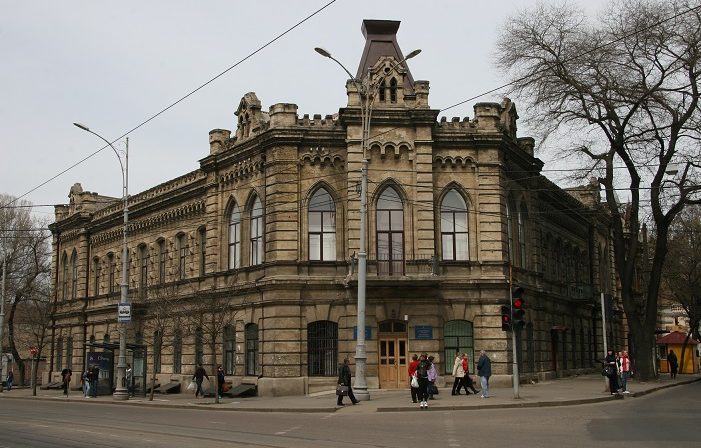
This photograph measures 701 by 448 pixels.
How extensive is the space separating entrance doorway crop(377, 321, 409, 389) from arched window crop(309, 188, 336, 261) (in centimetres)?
368

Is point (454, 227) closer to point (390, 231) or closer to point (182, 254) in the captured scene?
point (390, 231)

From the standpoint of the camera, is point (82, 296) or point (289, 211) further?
point (82, 296)

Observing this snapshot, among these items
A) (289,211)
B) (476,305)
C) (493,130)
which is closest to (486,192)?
(493,130)

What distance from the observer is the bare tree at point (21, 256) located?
57906 mm

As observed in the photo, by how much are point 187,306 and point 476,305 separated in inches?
536

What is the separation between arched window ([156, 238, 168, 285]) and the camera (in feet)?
143

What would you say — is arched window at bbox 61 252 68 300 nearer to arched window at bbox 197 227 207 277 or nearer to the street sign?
arched window at bbox 197 227 207 277

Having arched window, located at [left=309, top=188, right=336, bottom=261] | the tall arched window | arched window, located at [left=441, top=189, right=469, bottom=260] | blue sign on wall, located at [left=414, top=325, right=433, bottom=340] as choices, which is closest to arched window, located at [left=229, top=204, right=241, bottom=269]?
arched window, located at [left=309, top=188, right=336, bottom=261]

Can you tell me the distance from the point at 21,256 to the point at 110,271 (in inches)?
564

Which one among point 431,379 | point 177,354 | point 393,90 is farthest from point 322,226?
point 177,354

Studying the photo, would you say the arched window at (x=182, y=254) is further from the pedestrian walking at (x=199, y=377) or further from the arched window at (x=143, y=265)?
the pedestrian walking at (x=199, y=377)

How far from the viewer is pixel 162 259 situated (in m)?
43.9

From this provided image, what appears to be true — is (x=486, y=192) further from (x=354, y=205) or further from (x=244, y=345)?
(x=244, y=345)

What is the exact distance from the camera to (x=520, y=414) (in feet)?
70.3
